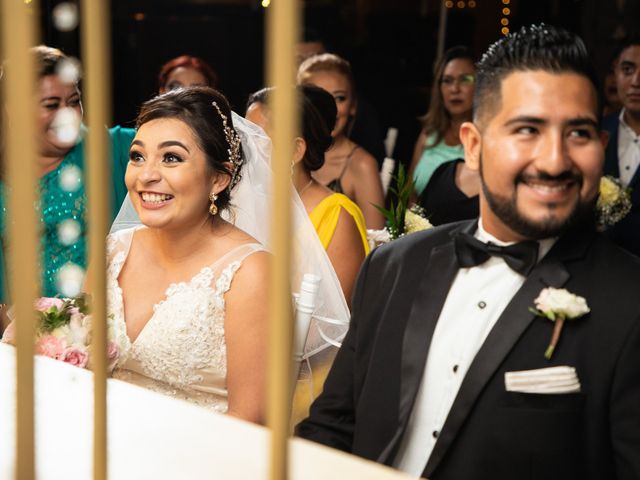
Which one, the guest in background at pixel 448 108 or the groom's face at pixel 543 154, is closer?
the groom's face at pixel 543 154

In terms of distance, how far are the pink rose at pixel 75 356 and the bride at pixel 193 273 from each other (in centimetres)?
19

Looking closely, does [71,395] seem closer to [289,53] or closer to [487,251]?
[289,53]

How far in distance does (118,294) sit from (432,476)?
2.98 feet

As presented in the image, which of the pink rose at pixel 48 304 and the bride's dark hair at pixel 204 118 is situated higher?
the bride's dark hair at pixel 204 118

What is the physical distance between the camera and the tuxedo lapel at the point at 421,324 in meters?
1.26

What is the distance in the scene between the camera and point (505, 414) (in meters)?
1.17

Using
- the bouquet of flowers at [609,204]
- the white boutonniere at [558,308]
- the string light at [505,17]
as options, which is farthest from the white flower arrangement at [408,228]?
the string light at [505,17]

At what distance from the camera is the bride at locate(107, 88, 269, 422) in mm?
1738

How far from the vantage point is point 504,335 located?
120 centimetres

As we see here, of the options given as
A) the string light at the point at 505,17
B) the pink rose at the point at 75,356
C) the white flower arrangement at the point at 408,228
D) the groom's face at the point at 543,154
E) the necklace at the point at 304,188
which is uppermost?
the string light at the point at 505,17

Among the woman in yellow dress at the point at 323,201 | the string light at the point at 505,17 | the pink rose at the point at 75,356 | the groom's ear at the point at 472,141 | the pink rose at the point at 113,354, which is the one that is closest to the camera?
the groom's ear at the point at 472,141

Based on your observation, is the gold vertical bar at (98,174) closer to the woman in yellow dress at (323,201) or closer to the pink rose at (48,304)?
the pink rose at (48,304)

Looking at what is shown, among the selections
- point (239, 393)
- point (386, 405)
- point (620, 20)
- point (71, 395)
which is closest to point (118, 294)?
point (239, 393)

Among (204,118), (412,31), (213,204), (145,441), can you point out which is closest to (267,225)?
(213,204)
